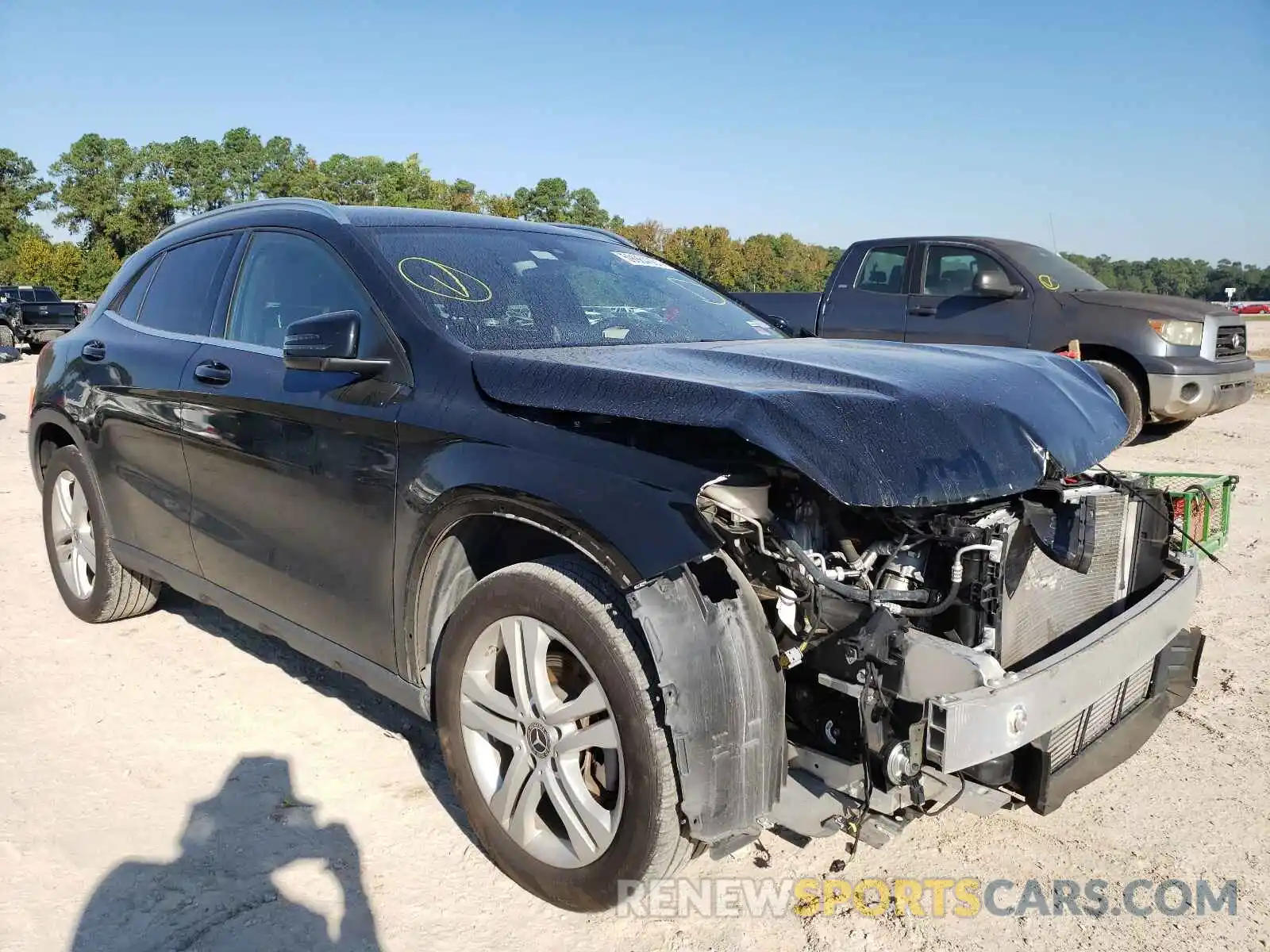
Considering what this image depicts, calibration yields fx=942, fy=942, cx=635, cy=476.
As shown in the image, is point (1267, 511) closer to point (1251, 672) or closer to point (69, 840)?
point (1251, 672)

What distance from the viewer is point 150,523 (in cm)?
399

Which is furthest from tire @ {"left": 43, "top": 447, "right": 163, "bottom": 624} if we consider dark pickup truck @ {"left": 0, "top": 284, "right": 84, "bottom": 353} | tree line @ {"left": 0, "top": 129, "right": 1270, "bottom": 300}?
tree line @ {"left": 0, "top": 129, "right": 1270, "bottom": 300}

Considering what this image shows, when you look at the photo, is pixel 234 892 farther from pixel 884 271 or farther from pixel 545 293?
pixel 884 271

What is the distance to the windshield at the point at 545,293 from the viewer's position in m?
2.95

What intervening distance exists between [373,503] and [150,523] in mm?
1736

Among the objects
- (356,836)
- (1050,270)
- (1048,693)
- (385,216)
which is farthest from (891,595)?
(1050,270)

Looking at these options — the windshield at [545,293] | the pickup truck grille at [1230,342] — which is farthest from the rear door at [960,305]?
the windshield at [545,293]

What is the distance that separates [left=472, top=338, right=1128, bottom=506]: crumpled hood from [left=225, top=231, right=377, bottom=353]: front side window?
711 millimetres

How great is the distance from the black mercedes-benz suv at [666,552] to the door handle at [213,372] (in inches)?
1.1

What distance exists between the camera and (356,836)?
2.87 metres

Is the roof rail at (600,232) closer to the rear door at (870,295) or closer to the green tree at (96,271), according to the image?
the rear door at (870,295)

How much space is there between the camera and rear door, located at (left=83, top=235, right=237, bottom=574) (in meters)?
3.74

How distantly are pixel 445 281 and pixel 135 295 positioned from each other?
2146 mm

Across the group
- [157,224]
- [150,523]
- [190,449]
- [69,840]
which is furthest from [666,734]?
[157,224]
